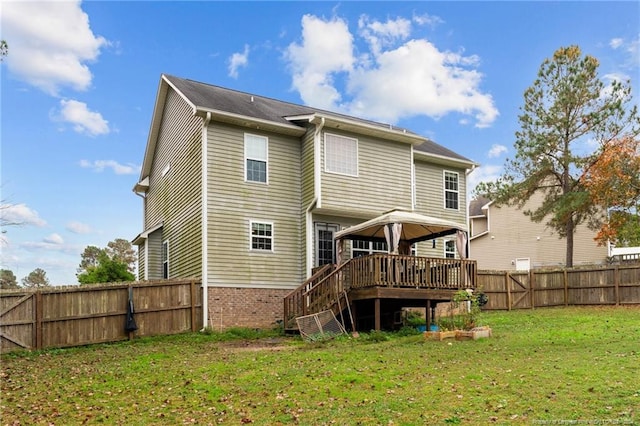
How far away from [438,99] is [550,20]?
6447 mm

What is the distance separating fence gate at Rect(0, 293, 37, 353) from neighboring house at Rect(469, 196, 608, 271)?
25.5 metres

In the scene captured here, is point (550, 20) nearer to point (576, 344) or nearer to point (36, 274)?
point (576, 344)

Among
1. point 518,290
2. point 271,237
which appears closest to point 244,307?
point 271,237

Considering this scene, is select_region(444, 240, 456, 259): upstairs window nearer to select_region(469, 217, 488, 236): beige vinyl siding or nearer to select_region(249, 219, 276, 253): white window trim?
select_region(249, 219, 276, 253): white window trim

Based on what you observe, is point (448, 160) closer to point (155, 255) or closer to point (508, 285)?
point (508, 285)

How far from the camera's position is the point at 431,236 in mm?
17953

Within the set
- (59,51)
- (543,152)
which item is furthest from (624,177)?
(59,51)

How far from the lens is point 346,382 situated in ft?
29.5

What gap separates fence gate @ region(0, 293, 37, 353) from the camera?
14227 mm

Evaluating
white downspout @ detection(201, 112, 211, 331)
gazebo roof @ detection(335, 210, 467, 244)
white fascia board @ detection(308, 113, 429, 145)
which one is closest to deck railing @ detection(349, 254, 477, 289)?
gazebo roof @ detection(335, 210, 467, 244)

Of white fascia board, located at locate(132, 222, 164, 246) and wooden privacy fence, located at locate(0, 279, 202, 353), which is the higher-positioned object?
white fascia board, located at locate(132, 222, 164, 246)

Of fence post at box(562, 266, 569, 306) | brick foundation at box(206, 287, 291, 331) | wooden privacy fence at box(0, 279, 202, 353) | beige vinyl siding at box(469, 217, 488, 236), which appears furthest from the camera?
beige vinyl siding at box(469, 217, 488, 236)

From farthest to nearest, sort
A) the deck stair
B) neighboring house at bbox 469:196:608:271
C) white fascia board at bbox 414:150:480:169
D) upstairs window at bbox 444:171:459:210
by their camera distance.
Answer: neighboring house at bbox 469:196:608:271 < upstairs window at bbox 444:171:459:210 < white fascia board at bbox 414:150:480:169 < the deck stair

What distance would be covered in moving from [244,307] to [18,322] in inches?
247
